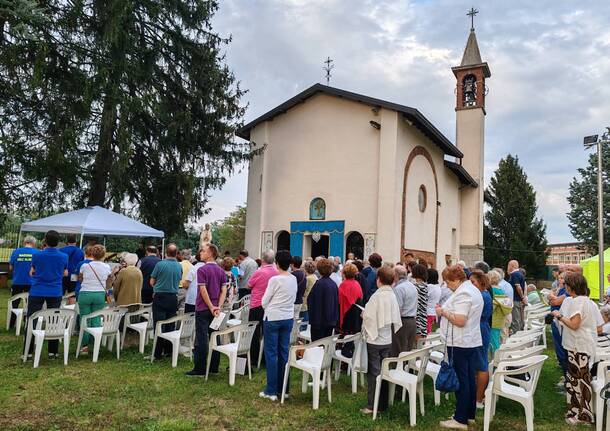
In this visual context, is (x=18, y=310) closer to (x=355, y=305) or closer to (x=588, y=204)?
(x=355, y=305)

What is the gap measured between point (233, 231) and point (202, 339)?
43246 mm

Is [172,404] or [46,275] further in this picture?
[46,275]

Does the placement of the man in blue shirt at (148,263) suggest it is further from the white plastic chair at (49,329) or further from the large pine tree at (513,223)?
the large pine tree at (513,223)

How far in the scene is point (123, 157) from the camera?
1502 centimetres

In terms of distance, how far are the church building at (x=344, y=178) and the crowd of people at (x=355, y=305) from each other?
8.96 meters

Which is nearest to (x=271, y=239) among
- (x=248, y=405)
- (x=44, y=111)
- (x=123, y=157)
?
(x=123, y=157)

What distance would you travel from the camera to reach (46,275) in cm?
698

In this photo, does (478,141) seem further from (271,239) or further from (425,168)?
(271,239)

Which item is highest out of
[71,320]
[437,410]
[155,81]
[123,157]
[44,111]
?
[155,81]

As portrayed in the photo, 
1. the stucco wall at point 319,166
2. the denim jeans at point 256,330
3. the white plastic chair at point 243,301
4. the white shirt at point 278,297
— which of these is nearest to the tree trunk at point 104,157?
the stucco wall at point 319,166

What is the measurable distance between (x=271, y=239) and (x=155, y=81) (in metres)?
7.19

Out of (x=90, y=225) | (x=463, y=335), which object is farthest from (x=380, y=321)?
(x=90, y=225)

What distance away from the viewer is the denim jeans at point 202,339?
6414mm

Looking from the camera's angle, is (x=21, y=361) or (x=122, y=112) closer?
(x=21, y=361)
